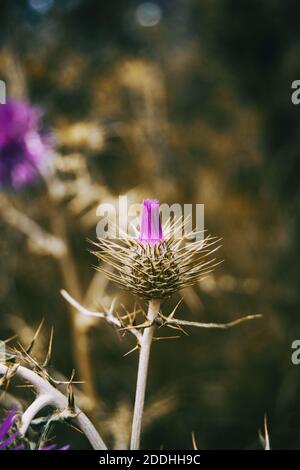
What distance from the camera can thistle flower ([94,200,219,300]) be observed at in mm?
866

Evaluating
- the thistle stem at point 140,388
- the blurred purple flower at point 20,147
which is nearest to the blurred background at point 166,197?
the blurred purple flower at point 20,147

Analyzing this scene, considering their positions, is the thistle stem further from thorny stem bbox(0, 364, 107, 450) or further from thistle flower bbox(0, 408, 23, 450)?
thistle flower bbox(0, 408, 23, 450)

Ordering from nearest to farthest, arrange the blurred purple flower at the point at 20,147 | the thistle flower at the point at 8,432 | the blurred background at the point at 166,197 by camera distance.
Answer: the thistle flower at the point at 8,432
the blurred purple flower at the point at 20,147
the blurred background at the point at 166,197

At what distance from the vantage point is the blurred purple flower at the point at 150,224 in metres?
0.85

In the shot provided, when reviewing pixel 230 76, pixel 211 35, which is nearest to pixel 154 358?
pixel 230 76

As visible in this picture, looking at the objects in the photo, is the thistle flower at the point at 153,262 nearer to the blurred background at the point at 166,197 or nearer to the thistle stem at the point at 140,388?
the thistle stem at the point at 140,388

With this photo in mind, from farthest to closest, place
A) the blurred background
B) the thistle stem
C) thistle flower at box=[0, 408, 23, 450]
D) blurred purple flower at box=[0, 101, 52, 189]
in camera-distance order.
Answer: the blurred background → blurred purple flower at box=[0, 101, 52, 189] → the thistle stem → thistle flower at box=[0, 408, 23, 450]

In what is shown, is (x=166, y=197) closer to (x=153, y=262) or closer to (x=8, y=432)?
(x=153, y=262)

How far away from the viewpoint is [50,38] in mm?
3416

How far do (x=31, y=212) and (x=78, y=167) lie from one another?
1040 millimetres

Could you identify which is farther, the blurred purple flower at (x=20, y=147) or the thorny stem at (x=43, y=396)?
the blurred purple flower at (x=20, y=147)

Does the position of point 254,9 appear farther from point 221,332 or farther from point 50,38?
point 221,332

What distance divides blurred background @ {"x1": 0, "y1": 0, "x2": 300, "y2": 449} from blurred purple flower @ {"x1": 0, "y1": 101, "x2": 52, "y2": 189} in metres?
0.07

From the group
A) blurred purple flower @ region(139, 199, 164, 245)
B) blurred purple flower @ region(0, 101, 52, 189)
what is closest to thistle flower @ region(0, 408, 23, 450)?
blurred purple flower @ region(139, 199, 164, 245)
